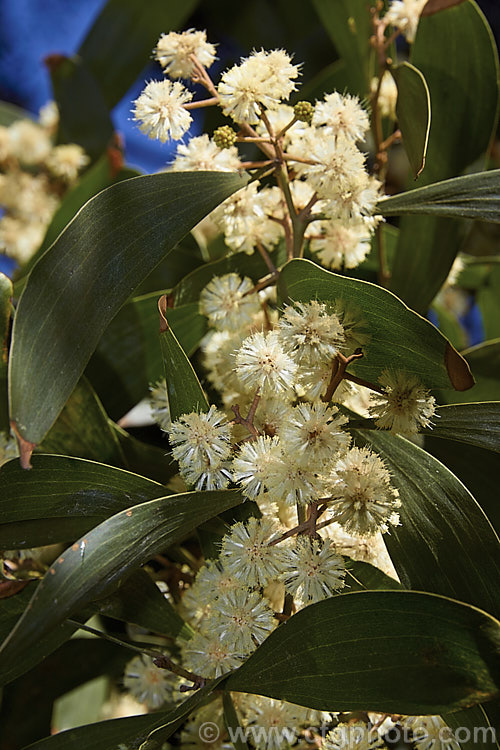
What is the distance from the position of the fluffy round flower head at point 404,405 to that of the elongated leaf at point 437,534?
6cm

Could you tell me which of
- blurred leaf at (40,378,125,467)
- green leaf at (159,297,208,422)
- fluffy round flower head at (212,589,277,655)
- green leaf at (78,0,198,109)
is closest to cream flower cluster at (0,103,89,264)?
green leaf at (78,0,198,109)

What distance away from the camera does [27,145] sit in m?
1.23

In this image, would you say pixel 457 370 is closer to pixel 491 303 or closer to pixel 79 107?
pixel 491 303

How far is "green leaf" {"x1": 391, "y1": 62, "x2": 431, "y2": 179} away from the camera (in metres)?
0.54

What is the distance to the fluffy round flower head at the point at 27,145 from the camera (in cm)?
122

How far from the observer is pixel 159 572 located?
70 cm

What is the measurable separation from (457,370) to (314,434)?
10cm

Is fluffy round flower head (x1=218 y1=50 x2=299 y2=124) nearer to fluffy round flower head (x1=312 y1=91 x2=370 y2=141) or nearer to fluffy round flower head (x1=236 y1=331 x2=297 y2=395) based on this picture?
fluffy round flower head (x1=312 y1=91 x2=370 y2=141)

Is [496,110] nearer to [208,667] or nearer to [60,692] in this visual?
[208,667]

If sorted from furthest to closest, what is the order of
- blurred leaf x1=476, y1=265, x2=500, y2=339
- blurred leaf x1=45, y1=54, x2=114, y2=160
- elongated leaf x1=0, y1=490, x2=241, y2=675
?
blurred leaf x1=45, y1=54, x2=114, y2=160 < blurred leaf x1=476, y1=265, x2=500, y2=339 < elongated leaf x1=0, y1=490, x2=241, y2=675

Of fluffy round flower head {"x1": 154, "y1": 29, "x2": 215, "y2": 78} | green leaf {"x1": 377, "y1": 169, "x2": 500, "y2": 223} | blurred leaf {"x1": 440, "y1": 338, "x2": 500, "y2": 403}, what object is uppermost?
fluffy round flower head {"x1": 154, "y1": 29, "x2": 215, "y2": 78}

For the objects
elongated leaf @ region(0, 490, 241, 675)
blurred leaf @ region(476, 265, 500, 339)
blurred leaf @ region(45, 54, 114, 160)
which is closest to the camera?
elongated leaf @ region(0, 490, 241, 675)

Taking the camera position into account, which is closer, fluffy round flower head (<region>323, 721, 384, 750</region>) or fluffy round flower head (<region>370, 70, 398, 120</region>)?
fluffy round flower head (<region>323, 721, 384, 750</region>)

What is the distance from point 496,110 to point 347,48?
222 mm
